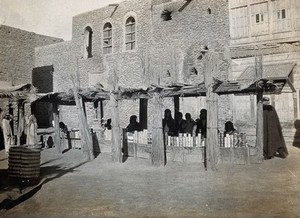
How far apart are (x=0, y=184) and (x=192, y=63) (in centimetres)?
1146

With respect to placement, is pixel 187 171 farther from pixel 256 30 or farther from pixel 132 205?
pixel 256 30

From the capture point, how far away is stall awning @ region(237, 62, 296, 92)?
505 inches

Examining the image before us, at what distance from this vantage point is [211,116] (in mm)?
A: 9109

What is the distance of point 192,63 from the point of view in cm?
1638

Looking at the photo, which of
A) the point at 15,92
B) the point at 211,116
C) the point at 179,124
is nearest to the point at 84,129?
the point at 179,124

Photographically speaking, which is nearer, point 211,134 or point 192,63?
point 211,134

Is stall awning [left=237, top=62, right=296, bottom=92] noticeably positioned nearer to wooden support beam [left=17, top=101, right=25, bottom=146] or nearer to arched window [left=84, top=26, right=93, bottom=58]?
wooden support beam [left=17, top=101, right=25, bottom=146]

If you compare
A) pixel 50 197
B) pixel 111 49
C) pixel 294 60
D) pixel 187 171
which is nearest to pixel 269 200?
pixel 187 171

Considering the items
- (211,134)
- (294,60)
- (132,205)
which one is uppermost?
(294,60)

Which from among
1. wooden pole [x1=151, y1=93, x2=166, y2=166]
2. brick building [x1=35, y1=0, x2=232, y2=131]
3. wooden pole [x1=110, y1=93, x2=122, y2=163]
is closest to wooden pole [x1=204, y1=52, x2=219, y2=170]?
wooden pole [x1=151, y1=93, x2=166, y2=166]

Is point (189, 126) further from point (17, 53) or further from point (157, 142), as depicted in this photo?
point (17, 53)

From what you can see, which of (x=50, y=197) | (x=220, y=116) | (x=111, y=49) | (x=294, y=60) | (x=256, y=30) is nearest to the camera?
(x=50, y=197)

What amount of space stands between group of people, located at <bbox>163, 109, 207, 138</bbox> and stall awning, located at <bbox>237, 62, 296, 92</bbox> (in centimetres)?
312

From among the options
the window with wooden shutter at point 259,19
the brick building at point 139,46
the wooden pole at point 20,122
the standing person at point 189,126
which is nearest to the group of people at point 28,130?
the wooden pole at point 20,122
